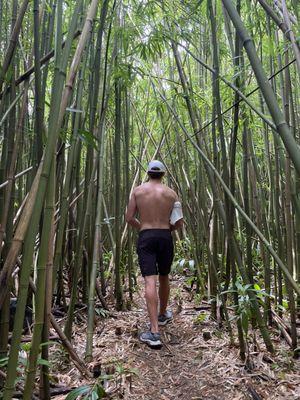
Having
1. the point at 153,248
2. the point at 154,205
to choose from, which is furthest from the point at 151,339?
the point at 154,205

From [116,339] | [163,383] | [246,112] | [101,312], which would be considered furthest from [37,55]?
[101,312]

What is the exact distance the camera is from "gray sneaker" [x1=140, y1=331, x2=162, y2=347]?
7.34ft

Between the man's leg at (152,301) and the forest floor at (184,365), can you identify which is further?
the man's leg at (152,301)

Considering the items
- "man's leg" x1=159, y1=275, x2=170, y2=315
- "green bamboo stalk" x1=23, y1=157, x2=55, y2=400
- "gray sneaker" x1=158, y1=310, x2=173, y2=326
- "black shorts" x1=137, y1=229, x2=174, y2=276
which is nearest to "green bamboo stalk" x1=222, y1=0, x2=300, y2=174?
"green bamboo stalk" x1=23, y1=157, x2=55, y2=400

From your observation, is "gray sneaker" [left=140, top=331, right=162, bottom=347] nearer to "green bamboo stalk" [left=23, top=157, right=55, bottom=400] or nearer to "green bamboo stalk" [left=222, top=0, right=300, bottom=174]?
"green bamboo stalk" [left=23, top=157, right=55, bottom=400]

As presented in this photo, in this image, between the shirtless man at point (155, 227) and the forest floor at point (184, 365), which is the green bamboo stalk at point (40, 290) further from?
the shirtless man at point (155, 227)

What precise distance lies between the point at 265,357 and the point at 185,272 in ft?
7.41

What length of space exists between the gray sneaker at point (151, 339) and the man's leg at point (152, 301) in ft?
0.10

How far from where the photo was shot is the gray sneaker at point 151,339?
224 cm

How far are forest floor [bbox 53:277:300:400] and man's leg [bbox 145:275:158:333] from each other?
0.40 ft

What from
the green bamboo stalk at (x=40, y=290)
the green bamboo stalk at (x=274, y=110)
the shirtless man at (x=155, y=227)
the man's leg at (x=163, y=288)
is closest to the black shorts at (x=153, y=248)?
the shirtless man at (x=155, y=227)

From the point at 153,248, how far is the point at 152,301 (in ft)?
1.11

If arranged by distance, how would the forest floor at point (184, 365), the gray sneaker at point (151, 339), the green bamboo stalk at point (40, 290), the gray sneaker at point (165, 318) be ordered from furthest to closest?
the gray sneaker at point (165, 318) → the gray sneaker at point (151, 339) → the forest floor at point (184, 365) → the green bamboo stalk at point (40, 290)

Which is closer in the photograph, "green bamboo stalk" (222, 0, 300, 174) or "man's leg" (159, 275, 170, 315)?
"green bamboo stalk" (222, 0, 300, 174)
